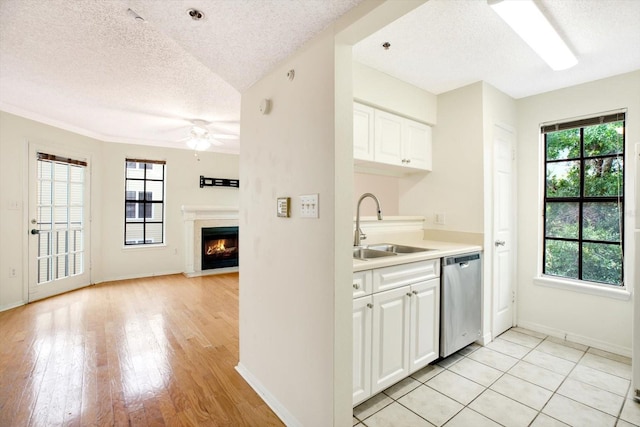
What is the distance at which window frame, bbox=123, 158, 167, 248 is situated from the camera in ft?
16.6

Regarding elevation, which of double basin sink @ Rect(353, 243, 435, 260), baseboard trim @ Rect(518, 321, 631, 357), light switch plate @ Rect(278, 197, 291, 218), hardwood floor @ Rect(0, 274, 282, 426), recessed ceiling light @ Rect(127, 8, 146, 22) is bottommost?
hardwood floor @ Rect(0, 274, 282, 426)

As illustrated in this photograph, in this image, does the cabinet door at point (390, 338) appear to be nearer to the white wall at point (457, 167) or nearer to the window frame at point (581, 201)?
the white wall at point (457, 167)

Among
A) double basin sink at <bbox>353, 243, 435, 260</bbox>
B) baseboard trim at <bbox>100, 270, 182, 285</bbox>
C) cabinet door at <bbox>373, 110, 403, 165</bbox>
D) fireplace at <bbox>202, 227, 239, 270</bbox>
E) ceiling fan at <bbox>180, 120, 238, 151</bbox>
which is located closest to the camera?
double basin sink at <bbox>353, 243, 435, 260</bbox>

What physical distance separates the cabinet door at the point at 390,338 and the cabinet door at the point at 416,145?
1328 millimetres

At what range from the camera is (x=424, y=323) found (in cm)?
211

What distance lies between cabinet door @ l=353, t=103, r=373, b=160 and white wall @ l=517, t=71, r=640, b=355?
181 centimetres

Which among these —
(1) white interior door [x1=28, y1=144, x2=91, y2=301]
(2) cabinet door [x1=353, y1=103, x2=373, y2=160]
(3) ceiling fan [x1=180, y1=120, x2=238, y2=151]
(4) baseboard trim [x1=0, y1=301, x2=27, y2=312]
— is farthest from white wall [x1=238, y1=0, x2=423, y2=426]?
(1) white interior door [x1=28, y1=144, x2=91, y2=301]

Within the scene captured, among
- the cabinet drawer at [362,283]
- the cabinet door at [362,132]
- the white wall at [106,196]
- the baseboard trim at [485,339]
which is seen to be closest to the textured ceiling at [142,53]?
the white wall at [106,196]

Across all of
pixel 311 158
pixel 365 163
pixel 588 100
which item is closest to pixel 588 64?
pixel 588 100

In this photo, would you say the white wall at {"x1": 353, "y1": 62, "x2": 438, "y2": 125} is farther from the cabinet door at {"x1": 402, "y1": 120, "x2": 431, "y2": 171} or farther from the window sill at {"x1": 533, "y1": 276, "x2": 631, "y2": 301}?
the window sill at {"x1": 533, "y1": 276, "x2": 631, "y2": 301}

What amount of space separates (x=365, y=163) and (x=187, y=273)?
4.22 meters

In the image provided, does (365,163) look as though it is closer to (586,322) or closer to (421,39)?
(421,39)

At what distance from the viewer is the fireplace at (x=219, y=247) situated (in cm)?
557

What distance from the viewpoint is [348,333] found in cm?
150
